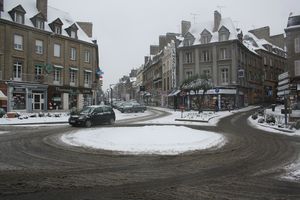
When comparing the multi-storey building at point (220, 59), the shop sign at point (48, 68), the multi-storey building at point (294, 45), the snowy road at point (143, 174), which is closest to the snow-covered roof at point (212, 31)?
the multi-storey building at point (220, 59)

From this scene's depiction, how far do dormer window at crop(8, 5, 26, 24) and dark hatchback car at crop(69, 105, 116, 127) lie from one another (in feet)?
57.3

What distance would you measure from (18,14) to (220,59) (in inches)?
1142

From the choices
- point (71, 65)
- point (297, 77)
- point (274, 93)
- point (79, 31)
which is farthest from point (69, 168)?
point (274, 93)

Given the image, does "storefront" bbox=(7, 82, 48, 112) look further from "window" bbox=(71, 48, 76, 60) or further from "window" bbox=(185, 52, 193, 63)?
"window" bbox=(185, 52, 193, 63)

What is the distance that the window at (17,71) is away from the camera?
101ft

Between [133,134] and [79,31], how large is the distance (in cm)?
3166

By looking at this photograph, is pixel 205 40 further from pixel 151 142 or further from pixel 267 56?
pixel 151 142

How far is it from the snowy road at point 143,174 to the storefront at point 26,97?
22.4 metres

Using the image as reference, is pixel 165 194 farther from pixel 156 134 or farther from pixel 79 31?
pixel 79 31

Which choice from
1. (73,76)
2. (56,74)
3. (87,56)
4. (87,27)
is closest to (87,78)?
(73,76)

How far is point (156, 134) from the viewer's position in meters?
12.5

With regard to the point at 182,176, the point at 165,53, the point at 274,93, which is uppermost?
the point at 165,53

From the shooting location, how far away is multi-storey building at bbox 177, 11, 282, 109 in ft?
139

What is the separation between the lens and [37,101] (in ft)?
108
